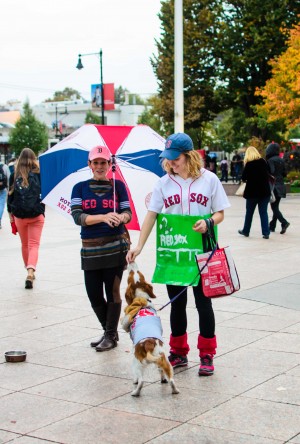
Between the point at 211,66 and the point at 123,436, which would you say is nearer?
the point at 123,436

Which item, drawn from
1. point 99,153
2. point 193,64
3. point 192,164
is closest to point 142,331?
point 192,164

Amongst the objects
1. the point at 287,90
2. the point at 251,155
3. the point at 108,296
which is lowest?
the point at 108,296

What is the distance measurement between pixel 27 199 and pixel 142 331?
4945mm

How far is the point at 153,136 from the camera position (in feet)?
22.6

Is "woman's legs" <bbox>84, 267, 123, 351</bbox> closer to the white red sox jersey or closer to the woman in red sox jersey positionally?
the woman in red sox jersey

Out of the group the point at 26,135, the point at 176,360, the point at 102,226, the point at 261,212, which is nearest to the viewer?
the point at 176,360

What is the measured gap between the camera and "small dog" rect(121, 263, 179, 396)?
5.00 m

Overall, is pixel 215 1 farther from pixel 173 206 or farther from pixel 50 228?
pixel 173 206

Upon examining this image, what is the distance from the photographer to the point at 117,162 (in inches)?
269

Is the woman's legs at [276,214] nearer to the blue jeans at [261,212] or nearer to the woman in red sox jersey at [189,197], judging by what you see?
the blue jeans at [261,212]

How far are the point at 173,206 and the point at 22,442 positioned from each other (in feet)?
6.94

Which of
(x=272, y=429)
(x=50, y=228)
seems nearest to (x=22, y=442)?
(x=272, y=429)

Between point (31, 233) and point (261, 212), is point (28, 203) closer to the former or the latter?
point (31, 233)

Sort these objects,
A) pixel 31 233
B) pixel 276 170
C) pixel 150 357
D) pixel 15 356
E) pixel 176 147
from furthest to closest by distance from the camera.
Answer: pixel 276 170 < pixel 31 233 < pixel 15 356 < pixel 176 147 < pixel 150 357
